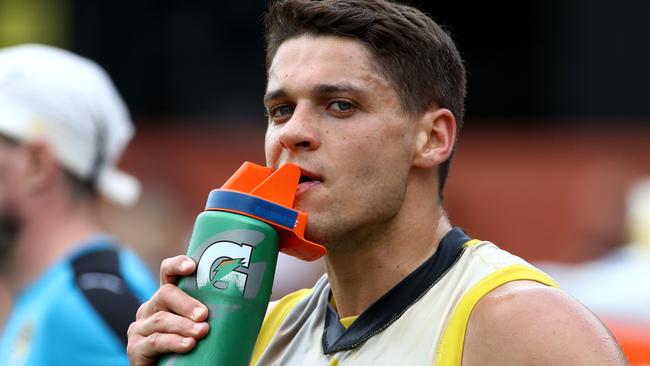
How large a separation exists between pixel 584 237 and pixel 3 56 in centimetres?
637

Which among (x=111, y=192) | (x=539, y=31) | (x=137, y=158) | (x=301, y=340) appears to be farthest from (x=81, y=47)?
(x=301, y=340)

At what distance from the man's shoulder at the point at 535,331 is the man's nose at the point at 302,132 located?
586mm

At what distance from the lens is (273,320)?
3498 millimetres

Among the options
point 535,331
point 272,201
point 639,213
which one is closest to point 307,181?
point 272,201

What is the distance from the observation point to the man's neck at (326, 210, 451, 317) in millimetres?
3209

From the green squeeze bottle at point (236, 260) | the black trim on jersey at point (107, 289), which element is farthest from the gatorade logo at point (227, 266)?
the black trim on jersey at point (107, 289)

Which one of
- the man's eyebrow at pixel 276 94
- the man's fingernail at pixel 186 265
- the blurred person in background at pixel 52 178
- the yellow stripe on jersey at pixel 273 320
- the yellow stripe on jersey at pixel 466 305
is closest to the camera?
the yellow stripe on jersey at pixel 466 305

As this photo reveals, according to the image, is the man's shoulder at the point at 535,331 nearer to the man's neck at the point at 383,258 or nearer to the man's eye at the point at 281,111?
the man's neck at the point at 383,258

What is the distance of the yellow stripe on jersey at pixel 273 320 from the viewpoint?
3.43 metres

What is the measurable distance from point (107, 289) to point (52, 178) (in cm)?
67

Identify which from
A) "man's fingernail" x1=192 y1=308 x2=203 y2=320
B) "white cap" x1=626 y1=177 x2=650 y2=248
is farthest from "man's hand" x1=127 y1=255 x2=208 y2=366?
"white cap" x1=626 y1=177 x2=650 y2=248

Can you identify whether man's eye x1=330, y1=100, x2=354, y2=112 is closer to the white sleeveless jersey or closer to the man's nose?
the man's nose

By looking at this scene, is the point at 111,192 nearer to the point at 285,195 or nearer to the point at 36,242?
the point at 36,242

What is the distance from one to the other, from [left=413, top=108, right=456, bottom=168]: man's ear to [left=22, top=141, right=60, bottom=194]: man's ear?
2.00m
